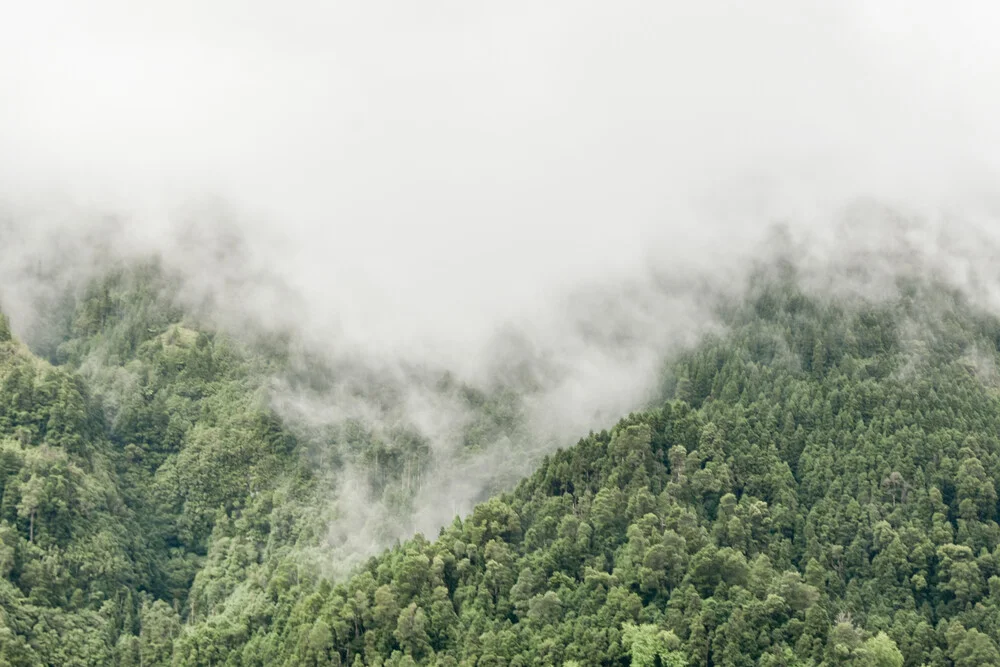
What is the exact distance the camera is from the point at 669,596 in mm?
199625

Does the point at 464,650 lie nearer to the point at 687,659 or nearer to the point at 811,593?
the point at 687,659

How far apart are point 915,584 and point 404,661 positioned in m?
55.4

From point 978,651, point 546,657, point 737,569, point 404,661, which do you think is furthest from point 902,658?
point 404,661

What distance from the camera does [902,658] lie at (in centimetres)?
19050

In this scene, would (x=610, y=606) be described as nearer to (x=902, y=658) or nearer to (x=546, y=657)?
(x=546, y=657)

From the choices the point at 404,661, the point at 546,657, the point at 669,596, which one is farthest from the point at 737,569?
the point at 404,661

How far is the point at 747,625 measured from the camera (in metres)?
193

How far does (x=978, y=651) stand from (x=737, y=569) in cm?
2617

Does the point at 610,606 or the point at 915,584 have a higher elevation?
the point at 610,606

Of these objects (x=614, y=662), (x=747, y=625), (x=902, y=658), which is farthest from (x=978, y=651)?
(x=614, y=662)

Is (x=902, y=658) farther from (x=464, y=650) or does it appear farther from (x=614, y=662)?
(x=464, y=650)

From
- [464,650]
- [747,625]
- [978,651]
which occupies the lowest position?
[978,651]

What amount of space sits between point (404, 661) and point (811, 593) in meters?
43.8

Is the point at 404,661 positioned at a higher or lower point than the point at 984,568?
higher
